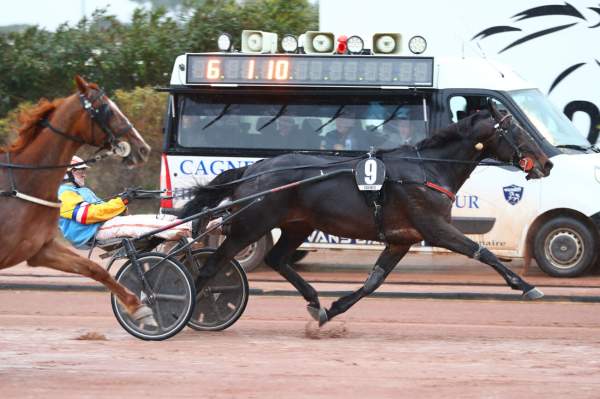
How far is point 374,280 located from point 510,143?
1637 millimetres

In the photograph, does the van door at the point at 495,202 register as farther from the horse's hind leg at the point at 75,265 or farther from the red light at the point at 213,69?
the horse's hind leg at the point at 75,265

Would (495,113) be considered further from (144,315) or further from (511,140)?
(144,315)

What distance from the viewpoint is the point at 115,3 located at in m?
22.5

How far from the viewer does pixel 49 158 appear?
8227 millimetres

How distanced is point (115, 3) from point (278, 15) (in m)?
3.57

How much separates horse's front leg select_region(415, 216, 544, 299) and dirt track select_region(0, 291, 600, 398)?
0.45m

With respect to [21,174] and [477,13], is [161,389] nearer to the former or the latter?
[21,174]

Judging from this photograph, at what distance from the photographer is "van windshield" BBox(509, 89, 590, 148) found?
45.5 ft

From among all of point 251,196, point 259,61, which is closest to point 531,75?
point 259,61

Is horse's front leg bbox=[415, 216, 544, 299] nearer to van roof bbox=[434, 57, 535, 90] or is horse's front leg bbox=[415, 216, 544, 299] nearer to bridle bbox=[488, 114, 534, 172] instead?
bridle bbox=[488, 114, 534, 172]

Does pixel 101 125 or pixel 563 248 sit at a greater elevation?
pixel 101 125

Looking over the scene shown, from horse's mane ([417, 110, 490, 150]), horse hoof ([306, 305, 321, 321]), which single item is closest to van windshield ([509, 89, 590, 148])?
horse's mane ([417, 110, 490, 150])

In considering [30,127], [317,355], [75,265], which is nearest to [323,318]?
[317,355]

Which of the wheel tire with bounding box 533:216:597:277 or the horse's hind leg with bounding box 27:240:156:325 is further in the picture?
the wheel tire with bounding box 533:216:597:277
